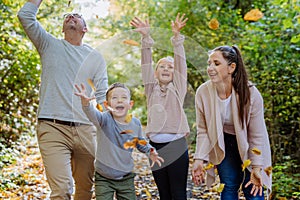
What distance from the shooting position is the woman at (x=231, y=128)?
3111 millimetres

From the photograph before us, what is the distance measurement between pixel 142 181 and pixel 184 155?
2523 mm

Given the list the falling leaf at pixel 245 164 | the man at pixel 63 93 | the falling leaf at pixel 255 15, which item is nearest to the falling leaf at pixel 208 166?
the falling leaf at pixel 245 164

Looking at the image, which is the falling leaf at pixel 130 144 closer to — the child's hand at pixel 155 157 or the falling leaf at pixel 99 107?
the child's hand at pixel 155 157

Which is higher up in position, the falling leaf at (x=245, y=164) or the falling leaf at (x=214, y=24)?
the falling leaf at (x=214, y=24)

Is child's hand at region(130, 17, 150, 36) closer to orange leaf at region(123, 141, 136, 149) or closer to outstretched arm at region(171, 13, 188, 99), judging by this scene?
outstretched arm at region(171, 13, 188, 99)

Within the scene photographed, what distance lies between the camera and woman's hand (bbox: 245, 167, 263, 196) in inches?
123

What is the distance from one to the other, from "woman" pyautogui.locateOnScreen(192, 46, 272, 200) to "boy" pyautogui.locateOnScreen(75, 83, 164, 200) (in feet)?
1.35

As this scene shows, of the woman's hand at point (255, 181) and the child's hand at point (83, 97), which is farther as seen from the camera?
the woman's hand at point (255, 181)

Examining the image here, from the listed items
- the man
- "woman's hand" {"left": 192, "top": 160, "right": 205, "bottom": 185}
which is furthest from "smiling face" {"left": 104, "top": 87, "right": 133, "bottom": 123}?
"woman's hand" {"left": 192, "top": 160, "right": 205, "bottom": 185}

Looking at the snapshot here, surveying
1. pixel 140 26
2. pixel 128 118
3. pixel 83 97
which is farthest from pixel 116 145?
pixel 140 26

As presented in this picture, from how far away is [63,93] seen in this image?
3.16 meters

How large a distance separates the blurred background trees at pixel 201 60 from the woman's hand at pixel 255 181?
56cm

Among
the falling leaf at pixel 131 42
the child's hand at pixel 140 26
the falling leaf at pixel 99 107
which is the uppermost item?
the child's hand at pixel 140 26

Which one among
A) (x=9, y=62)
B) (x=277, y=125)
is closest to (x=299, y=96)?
(x=277, y=125)
